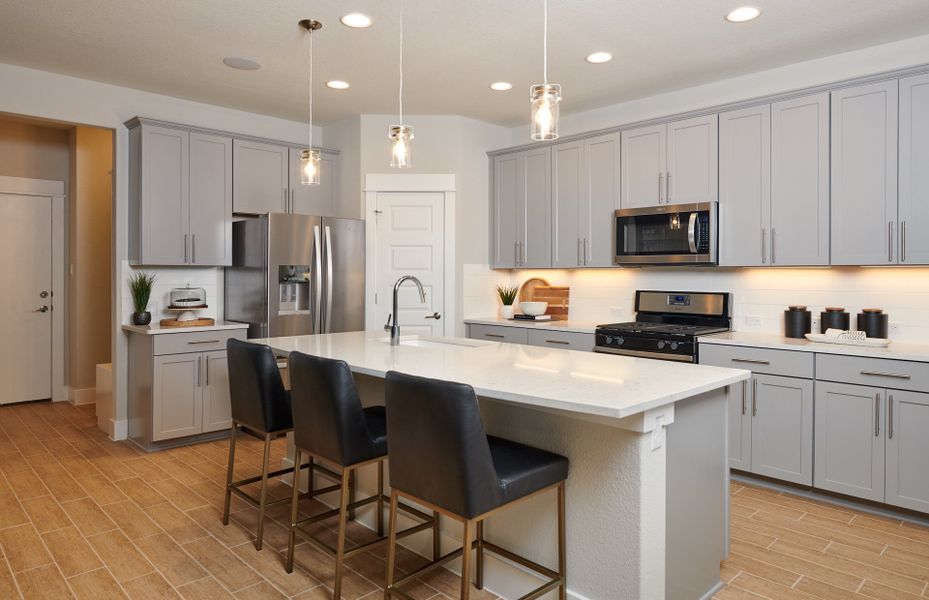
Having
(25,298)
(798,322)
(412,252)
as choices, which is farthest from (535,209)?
(25,298)

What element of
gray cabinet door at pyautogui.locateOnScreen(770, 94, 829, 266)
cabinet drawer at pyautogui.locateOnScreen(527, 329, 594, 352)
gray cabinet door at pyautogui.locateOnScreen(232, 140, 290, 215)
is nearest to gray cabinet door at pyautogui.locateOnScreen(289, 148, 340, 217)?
gray cabinet door at pyautogui.locateOnScreen(232, 140, 290, 215)

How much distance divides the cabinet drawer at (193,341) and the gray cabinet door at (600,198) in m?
Answer: 2.82

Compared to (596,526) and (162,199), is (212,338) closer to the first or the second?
(162,199)

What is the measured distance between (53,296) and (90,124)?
234cm

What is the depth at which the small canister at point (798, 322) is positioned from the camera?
3.91m

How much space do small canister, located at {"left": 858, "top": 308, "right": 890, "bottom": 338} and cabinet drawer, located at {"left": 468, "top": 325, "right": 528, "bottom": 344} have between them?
2.30 meters

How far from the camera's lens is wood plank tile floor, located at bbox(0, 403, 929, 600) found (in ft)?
8.13

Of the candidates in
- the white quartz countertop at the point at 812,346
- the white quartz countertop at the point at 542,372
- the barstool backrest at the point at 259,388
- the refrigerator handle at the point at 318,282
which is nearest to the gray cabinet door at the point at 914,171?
the white quartz countertop at the point at 812,346

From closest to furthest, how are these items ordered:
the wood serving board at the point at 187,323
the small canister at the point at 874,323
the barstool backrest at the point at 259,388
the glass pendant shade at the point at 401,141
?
1. the barstool backrest at the point at 259,388
2. the glass pendant shade at the point at 401,141
3. the small canister at the point at 874,323
4. the wood serving board at the point at 187,323

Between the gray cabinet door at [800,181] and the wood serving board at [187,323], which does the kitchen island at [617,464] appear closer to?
the gray cabinet door at [800,181]

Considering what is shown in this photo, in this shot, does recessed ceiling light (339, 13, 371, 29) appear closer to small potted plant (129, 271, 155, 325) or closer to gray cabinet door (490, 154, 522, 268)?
gray cabinet door (490, 154, 522, 268)

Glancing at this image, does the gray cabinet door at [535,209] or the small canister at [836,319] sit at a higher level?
the gray cabinet door at [535,209]

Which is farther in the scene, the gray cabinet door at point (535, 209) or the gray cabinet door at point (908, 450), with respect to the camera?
the gray cabinet door at point (535, 209)

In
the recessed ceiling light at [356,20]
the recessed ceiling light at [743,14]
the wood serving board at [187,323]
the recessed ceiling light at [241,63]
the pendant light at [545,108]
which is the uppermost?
the recessed ceiling light at [241,63]
